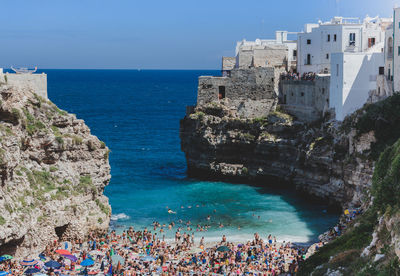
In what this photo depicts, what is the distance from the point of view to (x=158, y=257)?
3834 cm

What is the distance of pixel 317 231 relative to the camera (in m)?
45.1

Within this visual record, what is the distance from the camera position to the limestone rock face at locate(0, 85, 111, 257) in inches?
1321

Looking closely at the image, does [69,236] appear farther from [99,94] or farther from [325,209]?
[99,94]

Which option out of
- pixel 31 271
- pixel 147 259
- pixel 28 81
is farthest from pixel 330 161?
pixel 31 271

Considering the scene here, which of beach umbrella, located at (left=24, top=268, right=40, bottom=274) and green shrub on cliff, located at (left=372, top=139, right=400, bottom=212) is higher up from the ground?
green shrub on cliff, located at (left=372, top=139, right=400, bottom=212)

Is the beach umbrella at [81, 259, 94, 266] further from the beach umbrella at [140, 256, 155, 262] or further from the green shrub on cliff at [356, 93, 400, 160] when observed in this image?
the green shrub on cliff at [356, 93, 400, 160]

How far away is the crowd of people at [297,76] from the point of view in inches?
2349

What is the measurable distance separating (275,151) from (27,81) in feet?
91.2

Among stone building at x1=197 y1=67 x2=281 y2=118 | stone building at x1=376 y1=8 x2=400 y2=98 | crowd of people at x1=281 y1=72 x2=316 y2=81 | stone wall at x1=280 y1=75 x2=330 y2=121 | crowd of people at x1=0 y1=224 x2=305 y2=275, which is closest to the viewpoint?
crowd of people at x1=0 y1=224 x2=305 y2=275

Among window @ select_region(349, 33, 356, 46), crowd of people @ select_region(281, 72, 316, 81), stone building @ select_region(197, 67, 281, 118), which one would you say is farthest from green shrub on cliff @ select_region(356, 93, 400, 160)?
stone building @ select_region(197, 67, 281, 118)

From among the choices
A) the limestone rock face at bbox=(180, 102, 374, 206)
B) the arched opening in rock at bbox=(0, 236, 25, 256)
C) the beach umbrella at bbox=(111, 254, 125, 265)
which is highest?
the limestone rock face at bbox=(180, 102, 374, 206)

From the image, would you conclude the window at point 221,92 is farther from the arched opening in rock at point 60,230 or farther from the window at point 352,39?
the arched opening in rock at point 60,230

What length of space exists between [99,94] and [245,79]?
4781 inches

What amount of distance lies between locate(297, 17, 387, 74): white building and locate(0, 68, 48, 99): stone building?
30.4 meters
